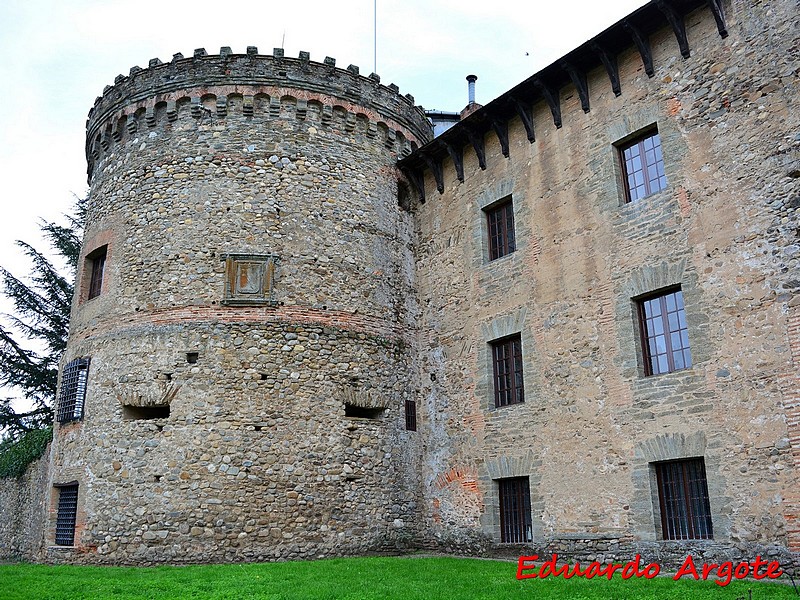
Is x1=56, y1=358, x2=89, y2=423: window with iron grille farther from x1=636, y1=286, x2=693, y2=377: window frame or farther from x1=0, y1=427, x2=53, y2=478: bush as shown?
x1=636, y1=286, x2=693, y2=377: window frame

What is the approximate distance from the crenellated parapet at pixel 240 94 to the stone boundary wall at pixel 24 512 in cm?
785

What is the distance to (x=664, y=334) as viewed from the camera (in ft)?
35.7

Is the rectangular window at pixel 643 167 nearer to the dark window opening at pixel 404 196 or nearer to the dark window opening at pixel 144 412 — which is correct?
the dark window opening at pixel 404 196

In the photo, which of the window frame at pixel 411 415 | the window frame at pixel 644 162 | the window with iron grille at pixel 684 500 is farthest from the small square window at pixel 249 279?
the window with iron grille at pixel 684 500

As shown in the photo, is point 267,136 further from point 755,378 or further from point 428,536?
point 755,378

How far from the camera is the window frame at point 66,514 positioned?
43.2ft

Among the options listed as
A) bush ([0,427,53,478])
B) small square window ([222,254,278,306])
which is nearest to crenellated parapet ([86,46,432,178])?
small square window ([222,254,278,306])

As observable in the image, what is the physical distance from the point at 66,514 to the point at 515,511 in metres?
8.76

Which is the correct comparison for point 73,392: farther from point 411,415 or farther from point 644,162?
Answer: point 644,162

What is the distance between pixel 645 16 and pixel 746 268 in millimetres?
4664

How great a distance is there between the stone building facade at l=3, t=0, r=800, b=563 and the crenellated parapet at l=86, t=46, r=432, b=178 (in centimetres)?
7

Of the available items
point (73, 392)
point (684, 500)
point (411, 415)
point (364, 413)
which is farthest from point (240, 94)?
point (684, 500)

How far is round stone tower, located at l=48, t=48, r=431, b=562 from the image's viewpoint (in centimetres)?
1259

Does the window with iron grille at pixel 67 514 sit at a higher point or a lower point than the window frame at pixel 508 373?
lower
